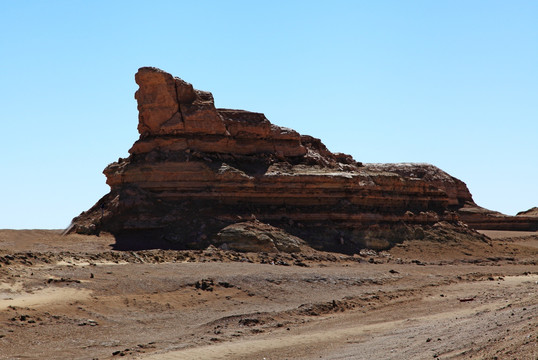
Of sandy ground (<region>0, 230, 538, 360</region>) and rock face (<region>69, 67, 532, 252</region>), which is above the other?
rock face (<region>69, 67, 532, 252</region>)

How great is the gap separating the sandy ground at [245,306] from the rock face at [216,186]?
190 centimetres

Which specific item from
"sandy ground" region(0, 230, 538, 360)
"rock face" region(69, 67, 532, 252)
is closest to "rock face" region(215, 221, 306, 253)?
"rock face" region(69, 67, 532, 252)

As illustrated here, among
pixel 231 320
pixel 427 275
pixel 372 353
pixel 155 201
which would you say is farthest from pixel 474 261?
pixel 372 353

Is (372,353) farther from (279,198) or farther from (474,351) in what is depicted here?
(279,198)

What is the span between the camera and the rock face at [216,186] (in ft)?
99.9

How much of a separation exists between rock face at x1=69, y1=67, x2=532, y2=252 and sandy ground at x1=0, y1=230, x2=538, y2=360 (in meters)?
1.90

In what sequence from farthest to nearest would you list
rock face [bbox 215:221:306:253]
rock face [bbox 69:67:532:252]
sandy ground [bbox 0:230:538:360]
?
1. rock face [bbox 69:67:532:252]
2. rock face [bbox 215:221:306:253]
3. sandy ground [bbox 0:230:538:360]

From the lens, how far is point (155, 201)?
31062 millimetres

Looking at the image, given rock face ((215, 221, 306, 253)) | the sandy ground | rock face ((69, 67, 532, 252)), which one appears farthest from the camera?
rock face ((69, 67, 532, 252))

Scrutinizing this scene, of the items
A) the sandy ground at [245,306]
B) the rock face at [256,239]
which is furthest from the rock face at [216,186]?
the sandy ground at [245,306]

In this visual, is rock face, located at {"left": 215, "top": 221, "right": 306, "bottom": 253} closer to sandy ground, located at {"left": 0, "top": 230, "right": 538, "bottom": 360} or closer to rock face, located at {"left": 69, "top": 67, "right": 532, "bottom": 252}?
rock face, located at {"left": 69, "top": 67, "right": 532, "bottom": 252}

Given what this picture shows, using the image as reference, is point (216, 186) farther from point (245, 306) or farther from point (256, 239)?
point (245, 306)

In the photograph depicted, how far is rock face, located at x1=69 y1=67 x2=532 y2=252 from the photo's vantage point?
30.5 m

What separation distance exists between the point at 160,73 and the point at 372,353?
21197 mm
